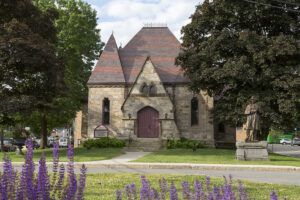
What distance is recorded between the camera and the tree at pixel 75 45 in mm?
32500

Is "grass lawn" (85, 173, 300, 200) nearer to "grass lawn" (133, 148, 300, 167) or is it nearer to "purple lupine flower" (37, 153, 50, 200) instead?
"purple lupine flower" (37, 153, 50, 200)

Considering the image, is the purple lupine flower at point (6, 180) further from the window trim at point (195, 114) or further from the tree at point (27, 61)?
the window trim at point (195, 114)

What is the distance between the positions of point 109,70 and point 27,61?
12.0 meters

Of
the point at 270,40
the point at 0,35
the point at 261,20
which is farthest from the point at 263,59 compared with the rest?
the point at 0,35

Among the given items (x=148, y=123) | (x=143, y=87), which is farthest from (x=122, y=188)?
(x=143, y=87)

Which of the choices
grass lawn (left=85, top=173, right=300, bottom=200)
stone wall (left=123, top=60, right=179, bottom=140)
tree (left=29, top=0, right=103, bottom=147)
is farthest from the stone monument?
tree (left=29, top=0, right=103, bottom=147)

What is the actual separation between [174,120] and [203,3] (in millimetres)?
10023

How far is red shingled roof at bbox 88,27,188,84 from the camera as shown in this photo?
101 feet

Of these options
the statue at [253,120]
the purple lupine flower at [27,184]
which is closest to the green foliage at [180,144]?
the statue at [253,120]

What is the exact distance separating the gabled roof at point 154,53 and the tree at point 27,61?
9.65 metres

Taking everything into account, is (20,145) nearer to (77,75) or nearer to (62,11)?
(77,75)

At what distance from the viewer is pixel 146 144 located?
28312mm

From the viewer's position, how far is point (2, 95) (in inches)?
789

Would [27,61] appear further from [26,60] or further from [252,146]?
[252,146]
